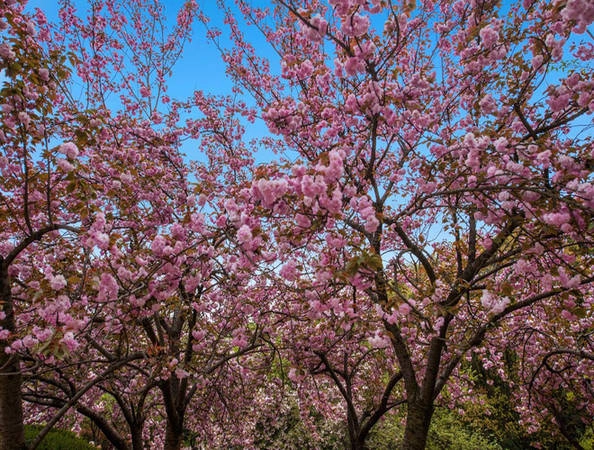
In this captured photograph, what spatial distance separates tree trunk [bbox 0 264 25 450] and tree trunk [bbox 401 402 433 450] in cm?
471

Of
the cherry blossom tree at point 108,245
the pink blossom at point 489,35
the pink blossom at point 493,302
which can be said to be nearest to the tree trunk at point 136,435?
the cherry blossom tree at point 108,245

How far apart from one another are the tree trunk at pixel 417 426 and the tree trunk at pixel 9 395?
4.71m

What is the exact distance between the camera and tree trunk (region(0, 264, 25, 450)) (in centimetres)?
382

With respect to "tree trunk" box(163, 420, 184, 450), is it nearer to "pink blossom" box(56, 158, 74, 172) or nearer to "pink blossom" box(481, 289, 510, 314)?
"pink blossom" box(56, 158, 74, 172)

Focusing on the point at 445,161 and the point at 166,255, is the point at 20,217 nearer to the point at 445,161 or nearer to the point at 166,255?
the point at 166,255

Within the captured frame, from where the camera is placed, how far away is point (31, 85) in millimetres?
4066

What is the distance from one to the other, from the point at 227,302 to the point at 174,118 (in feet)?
12.9

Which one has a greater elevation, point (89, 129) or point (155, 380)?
point (89, 129)

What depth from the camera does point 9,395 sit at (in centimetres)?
383

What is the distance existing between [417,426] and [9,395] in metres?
4.98

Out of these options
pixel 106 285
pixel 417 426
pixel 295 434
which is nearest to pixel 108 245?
pixel 106 285

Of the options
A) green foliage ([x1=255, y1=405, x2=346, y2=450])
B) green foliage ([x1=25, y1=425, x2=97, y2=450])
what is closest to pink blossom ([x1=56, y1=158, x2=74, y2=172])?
green foliage ([x1=25, y1=425, x2=97, y2=450])

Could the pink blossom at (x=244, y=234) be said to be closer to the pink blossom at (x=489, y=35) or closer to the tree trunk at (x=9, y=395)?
the tree trunk at (x=9, y=395)

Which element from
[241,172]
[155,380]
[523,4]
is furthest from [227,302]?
[523,4]
